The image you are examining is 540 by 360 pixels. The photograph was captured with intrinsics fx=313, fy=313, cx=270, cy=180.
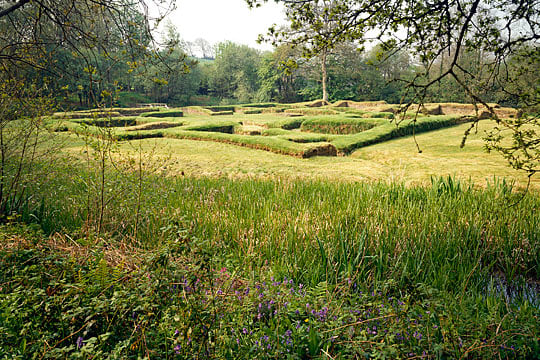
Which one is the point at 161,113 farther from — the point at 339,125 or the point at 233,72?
the point at 233,72

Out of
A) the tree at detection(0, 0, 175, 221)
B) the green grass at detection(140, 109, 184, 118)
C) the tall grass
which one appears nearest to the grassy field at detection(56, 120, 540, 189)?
the tree at detection(0, 0, 175, 221)

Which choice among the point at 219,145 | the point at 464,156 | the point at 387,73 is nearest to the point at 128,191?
the point at 219,145

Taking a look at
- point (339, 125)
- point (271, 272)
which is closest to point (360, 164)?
point (271, 272)

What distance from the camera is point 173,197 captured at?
4.88 m

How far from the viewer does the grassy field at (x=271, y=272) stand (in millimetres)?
1976

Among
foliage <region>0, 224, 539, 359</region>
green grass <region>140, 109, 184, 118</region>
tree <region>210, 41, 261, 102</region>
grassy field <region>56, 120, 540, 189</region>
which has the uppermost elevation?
tree <region>210, 41, 261, 102</region>

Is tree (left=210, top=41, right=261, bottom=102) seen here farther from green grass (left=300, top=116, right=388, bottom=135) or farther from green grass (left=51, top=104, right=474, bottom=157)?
Answer: green grass (left=300, top=116, right=388, bottom=135)

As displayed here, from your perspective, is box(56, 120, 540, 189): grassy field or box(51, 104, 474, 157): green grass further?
box(51, 104, 474, 157): green grass

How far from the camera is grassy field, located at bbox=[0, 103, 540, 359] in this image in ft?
6.48

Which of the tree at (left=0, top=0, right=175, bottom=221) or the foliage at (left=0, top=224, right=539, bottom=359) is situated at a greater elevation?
the tree at (left=0, top=0, right=175, bottom=221)

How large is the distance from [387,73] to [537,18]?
1916 inches

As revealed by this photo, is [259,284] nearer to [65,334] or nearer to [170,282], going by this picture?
[170,282]

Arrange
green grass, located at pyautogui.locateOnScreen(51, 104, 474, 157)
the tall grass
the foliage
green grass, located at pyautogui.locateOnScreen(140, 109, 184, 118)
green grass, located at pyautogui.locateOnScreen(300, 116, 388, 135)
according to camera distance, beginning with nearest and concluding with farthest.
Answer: the foliage
the tall grass
green grass, located at pyautogui.locateOnScreen(51, 104, 474, 157)
green grass, located at pyautogui.locateOnScreen(300, 116, 388, 135)
green grass, located at pyautogui.locateOnScreen(140, 109, 184, 118)

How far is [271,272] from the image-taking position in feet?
9.23
